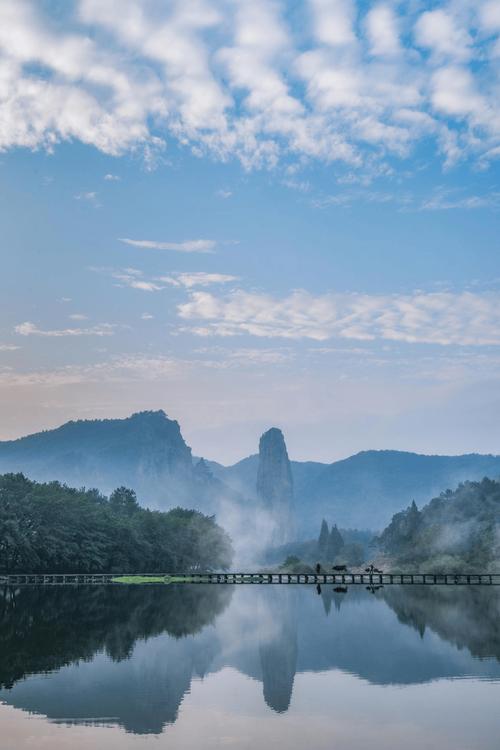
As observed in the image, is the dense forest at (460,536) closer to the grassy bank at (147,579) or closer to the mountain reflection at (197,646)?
the grassy bank at (147,579)

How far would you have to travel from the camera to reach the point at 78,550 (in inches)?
5458

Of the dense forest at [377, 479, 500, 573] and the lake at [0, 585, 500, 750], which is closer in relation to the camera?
the lake at [0, 585, 500, 750]

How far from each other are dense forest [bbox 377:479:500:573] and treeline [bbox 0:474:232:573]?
47713mm

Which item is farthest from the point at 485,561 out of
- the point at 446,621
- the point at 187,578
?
the point at 446,621

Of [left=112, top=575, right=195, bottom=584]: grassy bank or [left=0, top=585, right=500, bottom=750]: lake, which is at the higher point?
[left=0, top=585, right=500, bottom=750]: lake

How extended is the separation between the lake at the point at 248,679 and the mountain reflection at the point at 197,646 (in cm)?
14

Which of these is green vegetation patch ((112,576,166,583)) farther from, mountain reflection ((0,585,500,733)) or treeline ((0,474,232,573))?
mountain reflection ((0,585,500,733))

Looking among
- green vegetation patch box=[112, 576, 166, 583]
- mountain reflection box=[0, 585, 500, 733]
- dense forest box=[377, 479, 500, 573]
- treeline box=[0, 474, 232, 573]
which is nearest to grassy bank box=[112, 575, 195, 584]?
green vegetation patch box=[112, 576, 166, 583]

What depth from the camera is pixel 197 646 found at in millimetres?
53969

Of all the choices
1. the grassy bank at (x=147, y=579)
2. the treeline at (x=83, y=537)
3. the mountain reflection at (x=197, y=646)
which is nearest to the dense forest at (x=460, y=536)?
the treeline at (x=83, y=537)

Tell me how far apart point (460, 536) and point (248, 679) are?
5338 inches

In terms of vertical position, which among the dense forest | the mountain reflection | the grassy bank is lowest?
the grassy bank

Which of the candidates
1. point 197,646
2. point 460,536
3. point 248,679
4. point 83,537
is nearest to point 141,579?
point 83,537

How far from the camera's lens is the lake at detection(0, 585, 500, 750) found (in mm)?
29953
